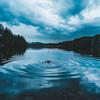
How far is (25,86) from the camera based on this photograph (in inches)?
650

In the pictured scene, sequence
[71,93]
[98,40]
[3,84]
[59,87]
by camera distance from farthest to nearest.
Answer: [98,40]
[3,84]
[59,87]
[71,93]

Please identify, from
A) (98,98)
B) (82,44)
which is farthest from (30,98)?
(82,44)

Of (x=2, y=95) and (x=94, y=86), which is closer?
(x=2, y=95)

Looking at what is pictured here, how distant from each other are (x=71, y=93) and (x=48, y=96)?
67.9 inches

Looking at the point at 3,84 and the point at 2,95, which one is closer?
the point at 2,95

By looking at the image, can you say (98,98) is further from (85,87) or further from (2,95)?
(2,95)

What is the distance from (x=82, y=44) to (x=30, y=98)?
473 ft

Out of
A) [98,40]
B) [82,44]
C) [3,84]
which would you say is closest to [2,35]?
[98,40]

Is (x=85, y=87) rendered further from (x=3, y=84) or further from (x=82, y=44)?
(x=82, y=44)

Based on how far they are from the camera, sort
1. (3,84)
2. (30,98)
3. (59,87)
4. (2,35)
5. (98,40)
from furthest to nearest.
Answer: (98,40) → (2,35) → (3,84) → (59,87) → (30,98)

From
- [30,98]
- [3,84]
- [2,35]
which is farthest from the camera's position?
[2,35]

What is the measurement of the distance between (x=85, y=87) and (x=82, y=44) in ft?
461

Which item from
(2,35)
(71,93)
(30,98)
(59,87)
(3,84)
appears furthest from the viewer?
(2,35)

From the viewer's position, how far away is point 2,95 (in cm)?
1382
